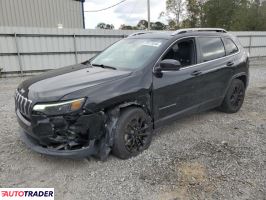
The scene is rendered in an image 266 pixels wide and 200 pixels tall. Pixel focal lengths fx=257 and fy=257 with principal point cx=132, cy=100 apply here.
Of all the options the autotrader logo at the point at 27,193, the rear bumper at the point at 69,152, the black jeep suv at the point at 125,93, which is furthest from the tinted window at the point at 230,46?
the autotrader logo at the point at 27,193

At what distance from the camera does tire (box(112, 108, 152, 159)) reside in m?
3.41

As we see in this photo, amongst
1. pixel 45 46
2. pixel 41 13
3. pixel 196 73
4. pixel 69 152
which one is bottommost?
pixel 69 152

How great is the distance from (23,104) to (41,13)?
14769mm

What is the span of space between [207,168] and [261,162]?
82 centimetres

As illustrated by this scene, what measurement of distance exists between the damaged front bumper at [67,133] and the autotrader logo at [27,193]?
43cm

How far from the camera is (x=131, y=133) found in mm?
3588

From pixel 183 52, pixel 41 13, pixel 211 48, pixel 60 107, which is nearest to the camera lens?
pixel 60 107

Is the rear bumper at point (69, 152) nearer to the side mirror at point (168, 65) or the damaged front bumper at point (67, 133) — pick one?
the damaged front bumper at point (67, 133)

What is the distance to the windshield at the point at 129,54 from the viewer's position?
3.88m

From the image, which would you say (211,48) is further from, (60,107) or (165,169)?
(60,107)

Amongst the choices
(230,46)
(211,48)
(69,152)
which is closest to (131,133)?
(69,152)

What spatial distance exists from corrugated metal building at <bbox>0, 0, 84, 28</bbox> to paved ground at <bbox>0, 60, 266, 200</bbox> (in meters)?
12.5

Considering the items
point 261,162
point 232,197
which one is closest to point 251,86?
point 261,162

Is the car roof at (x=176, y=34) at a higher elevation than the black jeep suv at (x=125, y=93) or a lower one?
higher
